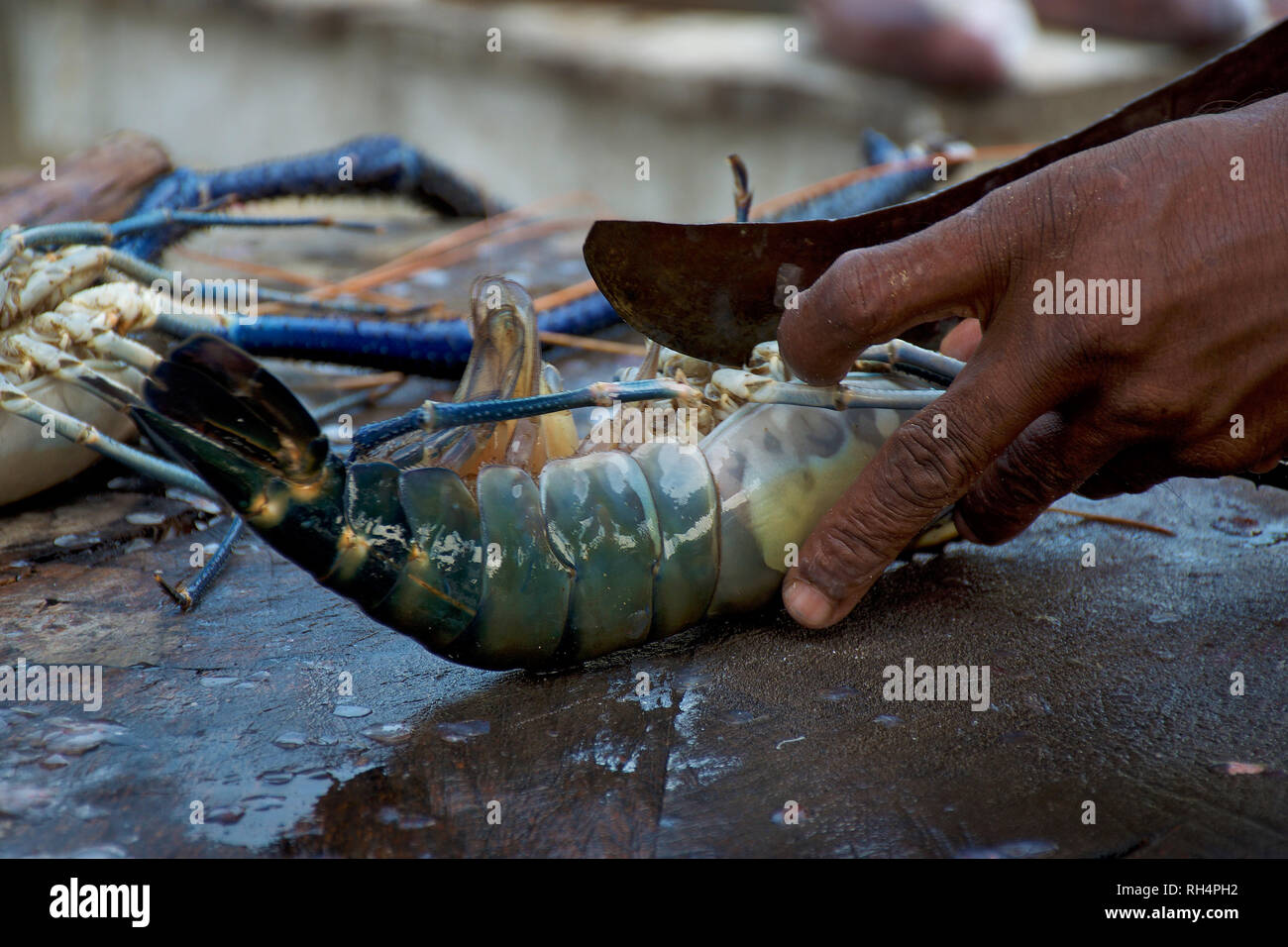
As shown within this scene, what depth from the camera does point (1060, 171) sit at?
1261 millimetres

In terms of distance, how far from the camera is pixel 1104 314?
122cm

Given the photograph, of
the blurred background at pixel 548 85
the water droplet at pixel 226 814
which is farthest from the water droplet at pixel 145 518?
the blurred background at pixel 548 85

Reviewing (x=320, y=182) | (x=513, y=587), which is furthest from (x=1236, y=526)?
(x=320, y=182)

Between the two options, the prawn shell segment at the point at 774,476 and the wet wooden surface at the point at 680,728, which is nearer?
the wet wooden surface at the point at 680,728

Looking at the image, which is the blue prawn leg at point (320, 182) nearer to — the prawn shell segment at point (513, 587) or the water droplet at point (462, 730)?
the prawn shell segment at point (513, 587)

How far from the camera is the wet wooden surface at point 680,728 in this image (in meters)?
1.11

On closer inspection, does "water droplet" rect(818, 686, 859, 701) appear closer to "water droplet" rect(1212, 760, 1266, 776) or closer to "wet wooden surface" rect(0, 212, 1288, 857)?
"wet wooden surface" rect(0, 212, 1288, 857)

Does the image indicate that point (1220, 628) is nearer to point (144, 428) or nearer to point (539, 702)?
point (539, 702)

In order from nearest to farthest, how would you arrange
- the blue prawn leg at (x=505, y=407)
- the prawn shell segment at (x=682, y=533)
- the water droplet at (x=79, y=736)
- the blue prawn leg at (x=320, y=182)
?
1. the water droplet at (x=79, y=736)
2. the blue prawn leg at (x=505, y=407)
3. the prawn shell segment at (x=682, y=533)
4. the blue prawn leg at (x=320, y=182)

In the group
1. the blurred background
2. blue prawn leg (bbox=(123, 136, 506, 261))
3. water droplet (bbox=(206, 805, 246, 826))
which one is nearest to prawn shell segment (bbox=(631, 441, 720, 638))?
water droplet (bbox=(206, 805, 246, 826))

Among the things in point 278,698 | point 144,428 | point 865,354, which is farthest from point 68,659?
point 865,354

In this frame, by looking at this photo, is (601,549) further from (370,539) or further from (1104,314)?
(1104,314)

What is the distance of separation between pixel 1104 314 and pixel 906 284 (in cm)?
20

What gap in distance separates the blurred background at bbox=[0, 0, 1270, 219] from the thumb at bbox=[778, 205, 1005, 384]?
4725 millimetres
